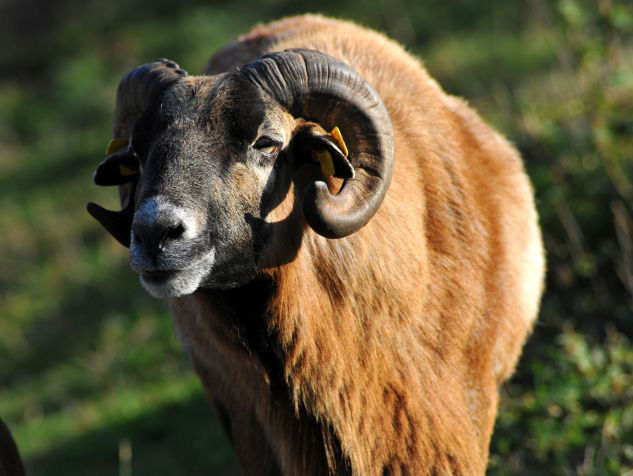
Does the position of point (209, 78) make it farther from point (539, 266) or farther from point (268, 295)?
point (539, 266)

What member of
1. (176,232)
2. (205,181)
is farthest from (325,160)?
(176,232)

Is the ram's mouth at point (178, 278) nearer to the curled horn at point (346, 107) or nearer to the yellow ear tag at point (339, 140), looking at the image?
the curled horn at point (346, 107)

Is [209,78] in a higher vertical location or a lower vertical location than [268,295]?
higher

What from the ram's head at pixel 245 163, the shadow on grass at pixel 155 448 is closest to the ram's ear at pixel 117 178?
the ram's head at pixel 245 163

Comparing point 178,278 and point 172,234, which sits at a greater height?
point 172,234

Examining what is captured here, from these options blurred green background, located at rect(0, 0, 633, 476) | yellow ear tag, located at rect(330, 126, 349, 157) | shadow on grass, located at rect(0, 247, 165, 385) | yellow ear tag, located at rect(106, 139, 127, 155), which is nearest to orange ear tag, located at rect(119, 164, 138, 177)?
yellow ear tag, located at rect(106, 139, 127, 155)

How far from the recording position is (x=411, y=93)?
6703 mm

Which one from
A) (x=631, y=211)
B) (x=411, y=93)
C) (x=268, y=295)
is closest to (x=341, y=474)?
(x=268, y=295)

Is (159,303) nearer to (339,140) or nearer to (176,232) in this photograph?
(339,140)

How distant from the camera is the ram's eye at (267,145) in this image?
5359 mm

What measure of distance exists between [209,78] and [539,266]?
9.18ft

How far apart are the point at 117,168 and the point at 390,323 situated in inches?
70.7

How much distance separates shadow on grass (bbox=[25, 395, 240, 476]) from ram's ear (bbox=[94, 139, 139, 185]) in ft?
11.1

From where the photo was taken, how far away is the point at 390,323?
5832 mm
